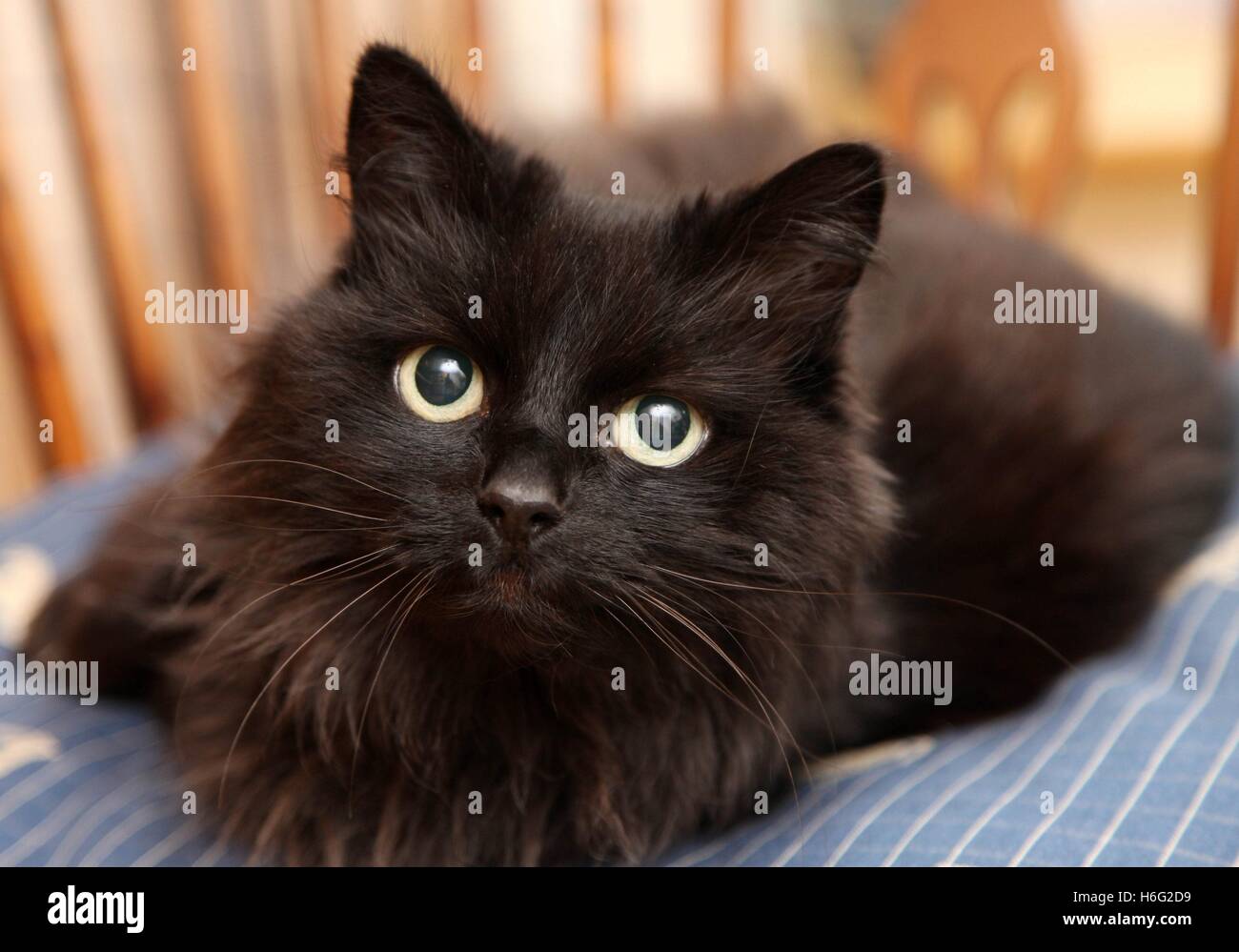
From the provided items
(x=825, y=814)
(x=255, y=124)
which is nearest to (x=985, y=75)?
(x=255, y=124)

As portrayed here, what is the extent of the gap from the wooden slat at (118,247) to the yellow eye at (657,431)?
158 cm

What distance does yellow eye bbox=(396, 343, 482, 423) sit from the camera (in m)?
1.01

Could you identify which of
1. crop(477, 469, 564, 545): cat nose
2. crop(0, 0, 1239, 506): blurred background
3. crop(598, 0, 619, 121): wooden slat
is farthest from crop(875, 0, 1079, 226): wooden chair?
crop(477, 469, 564, 545): cat nose

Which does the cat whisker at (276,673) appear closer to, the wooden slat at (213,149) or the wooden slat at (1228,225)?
the wooden slat at (213,149)

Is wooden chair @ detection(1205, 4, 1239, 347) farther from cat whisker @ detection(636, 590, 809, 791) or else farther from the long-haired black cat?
cat whisker @ detection(636, 590, 809, 791)

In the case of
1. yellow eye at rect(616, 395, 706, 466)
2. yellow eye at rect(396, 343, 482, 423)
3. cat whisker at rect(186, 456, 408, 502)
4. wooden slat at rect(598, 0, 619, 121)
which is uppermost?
wooden slat at rect(598, 0, 619, 121)

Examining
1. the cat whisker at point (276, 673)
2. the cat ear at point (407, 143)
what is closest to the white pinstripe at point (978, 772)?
the cat whisker at point (276, 673)

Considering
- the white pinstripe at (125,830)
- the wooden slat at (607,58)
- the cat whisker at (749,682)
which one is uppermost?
the wooden slat at (607,58)

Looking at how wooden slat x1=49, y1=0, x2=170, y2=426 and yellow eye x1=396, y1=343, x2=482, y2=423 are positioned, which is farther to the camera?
wooden slat x1=49, y1=0, x2=170, y2=426

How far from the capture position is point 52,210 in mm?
2152

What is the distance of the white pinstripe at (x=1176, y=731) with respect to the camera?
1.10m

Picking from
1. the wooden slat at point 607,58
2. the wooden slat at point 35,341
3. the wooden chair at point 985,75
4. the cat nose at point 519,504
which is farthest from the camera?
the wooden slat at point 607,58

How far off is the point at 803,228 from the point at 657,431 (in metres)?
0.27

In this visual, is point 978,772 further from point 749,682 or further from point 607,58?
point 607,58
